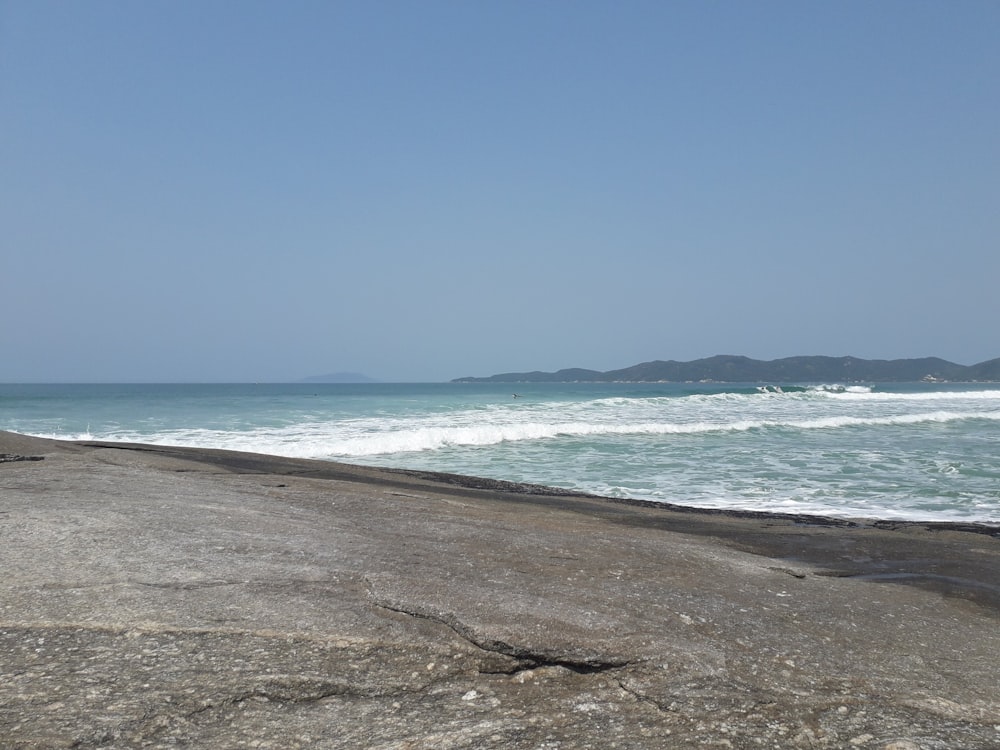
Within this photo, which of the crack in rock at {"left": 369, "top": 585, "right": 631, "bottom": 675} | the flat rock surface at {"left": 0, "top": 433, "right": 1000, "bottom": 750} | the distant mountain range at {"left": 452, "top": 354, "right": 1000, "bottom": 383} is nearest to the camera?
the flat rock surface at {"left": 0, "top": 433, "right": 1000, "bottom": 750}

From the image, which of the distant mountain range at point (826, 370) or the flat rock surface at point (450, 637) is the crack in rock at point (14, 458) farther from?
the distant mountain range at point (826, 370)

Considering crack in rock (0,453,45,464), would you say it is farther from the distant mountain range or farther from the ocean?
the distant mountain range

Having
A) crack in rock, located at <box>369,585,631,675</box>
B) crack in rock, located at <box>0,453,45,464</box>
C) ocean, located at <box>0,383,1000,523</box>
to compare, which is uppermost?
crack in rock, located at <box>0,453,45,464</box>

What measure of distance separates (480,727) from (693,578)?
2.50 m

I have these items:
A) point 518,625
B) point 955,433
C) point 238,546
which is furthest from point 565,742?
point 955,433

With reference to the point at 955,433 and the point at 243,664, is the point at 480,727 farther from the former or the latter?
the point at 955,433

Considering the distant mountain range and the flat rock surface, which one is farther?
the distant mountain range

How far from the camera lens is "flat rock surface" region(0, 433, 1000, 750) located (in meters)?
2.50

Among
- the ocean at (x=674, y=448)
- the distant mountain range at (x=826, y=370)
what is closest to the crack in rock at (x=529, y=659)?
the ocean at (x=674, y=448)

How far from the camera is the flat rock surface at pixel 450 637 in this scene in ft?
8.19

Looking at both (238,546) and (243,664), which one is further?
(238,546)

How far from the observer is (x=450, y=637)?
324cm

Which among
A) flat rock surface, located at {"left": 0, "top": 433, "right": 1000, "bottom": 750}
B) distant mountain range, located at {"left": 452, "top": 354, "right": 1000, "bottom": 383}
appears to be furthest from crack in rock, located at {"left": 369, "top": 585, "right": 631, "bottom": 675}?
distant mountain range, located at {"left": 452, "top": 354, "right": 1000, "bottom": 383}

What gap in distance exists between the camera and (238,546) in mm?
4535
